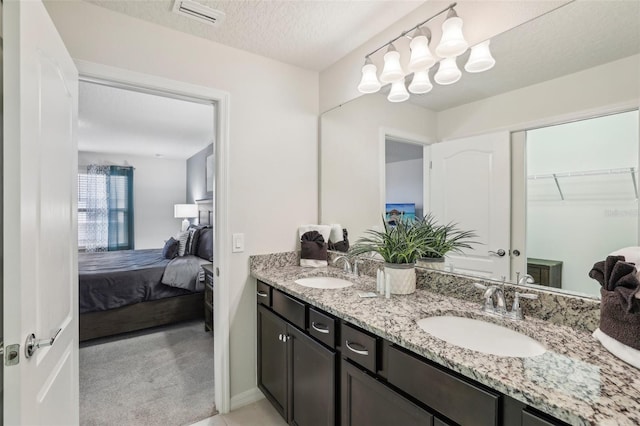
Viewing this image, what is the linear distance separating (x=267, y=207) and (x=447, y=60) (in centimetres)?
142

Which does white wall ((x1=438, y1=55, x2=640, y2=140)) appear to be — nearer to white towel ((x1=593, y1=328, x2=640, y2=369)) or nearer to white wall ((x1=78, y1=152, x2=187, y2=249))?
white towel ((x1=593, y1=328, x2=640, y2=369))

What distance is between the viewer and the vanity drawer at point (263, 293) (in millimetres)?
1955

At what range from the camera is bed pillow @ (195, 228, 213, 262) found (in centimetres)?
392

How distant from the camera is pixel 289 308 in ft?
5.61

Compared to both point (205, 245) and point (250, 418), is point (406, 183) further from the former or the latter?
point (205, 245)

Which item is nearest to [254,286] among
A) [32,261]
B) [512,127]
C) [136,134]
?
[32,261]

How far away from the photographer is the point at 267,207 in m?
2.22

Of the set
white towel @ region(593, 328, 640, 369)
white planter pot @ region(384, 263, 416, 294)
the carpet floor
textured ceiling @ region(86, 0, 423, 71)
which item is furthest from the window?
white towel @ region(593, 328, 640, 369)

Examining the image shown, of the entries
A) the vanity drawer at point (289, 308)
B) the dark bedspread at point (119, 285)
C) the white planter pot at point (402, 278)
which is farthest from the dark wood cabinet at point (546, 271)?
the dark bedspread at point (119, 285)

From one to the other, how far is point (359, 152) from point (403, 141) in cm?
43

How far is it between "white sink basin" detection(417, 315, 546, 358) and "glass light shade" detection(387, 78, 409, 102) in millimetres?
1242

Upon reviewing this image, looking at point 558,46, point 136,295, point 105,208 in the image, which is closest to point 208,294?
point 136,295

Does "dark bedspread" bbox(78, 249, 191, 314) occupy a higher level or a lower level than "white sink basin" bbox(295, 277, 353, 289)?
lower

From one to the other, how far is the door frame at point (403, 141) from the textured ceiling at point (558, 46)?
0.28 meters
